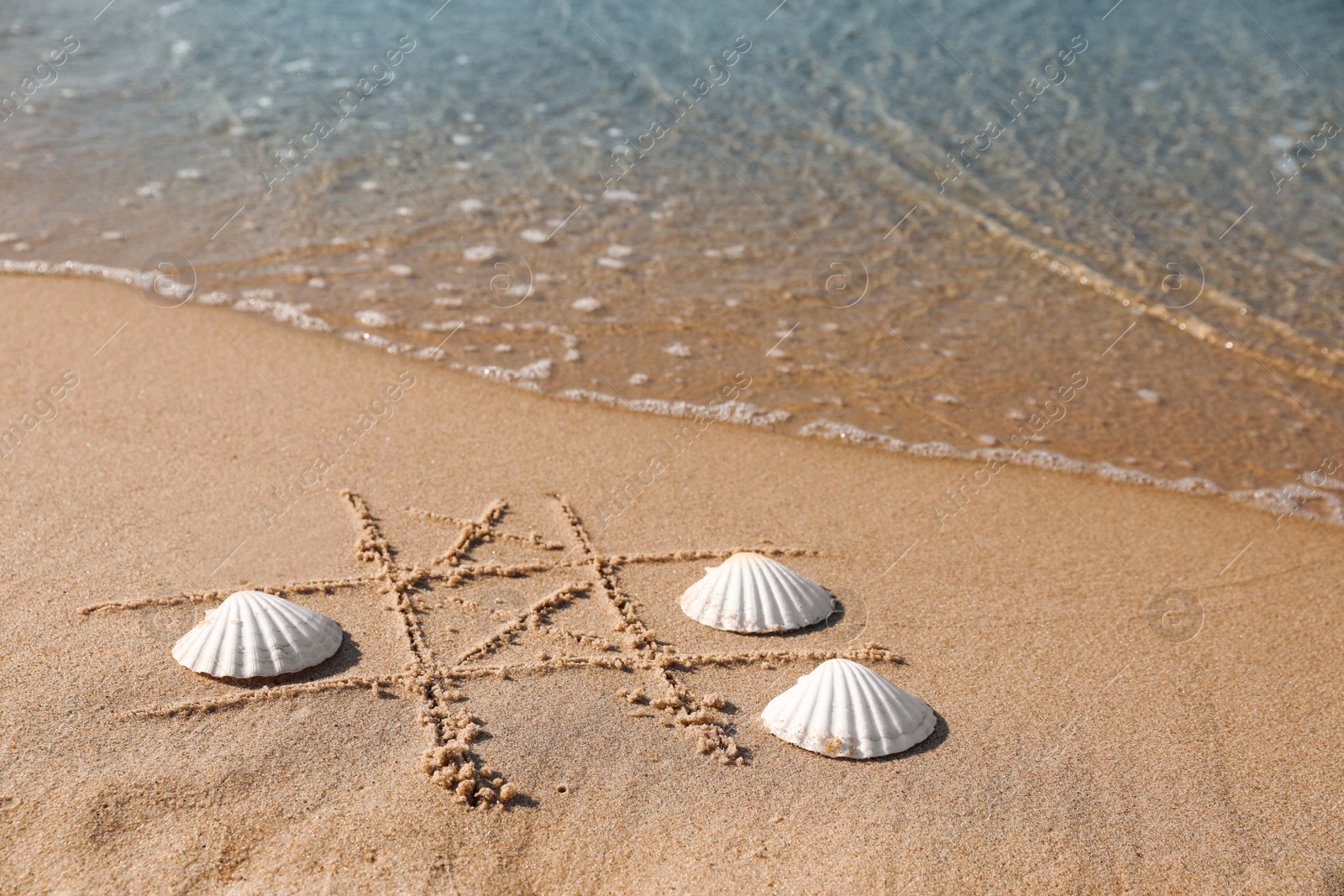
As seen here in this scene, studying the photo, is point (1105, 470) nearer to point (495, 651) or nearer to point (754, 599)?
point (754, 599)

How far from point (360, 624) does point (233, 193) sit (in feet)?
16.5

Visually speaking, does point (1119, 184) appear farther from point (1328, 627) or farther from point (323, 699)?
point (323, 699)

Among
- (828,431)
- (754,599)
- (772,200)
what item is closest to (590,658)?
(754,599)

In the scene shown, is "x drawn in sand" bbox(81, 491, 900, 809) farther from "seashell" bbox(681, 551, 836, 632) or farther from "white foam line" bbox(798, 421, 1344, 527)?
"white foam line" bbox(798, 421, 1344, 527)

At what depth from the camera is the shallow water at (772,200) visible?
5.54 metres

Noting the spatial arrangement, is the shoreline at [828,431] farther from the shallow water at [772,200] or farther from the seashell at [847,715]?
the seashell at [847,715]

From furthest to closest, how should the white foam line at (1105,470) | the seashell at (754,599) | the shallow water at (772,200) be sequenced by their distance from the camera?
the shallow water at (772,200) → the white foam line at (1105,470) → the seashell at (754,599)

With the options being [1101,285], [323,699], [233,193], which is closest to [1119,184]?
[1101,285]

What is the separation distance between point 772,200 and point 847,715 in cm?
542

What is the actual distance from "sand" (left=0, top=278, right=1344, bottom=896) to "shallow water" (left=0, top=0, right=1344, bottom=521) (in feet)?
2.34

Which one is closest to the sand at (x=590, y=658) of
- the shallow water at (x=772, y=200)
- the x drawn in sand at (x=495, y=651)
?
the x drawn in sand at (x=495, y=651)

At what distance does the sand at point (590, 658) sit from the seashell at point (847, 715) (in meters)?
0.06

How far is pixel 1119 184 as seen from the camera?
26.6 feet

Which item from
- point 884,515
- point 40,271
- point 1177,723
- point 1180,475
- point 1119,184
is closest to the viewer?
point 1177,723
